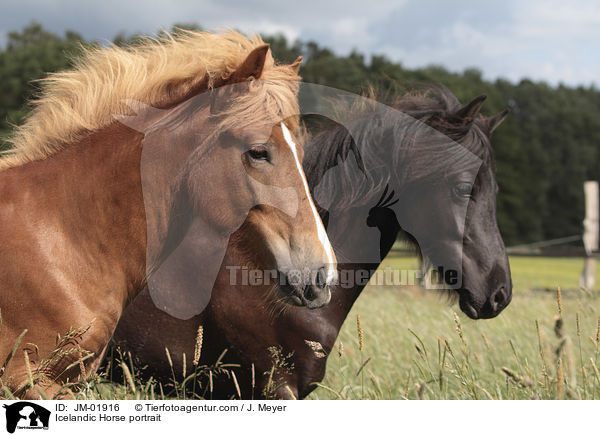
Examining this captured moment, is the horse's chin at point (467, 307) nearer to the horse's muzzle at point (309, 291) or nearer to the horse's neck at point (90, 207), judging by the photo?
the horse's muzzle at point (309, 291)

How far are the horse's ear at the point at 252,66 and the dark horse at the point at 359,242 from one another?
1030 mm

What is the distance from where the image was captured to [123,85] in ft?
8.02

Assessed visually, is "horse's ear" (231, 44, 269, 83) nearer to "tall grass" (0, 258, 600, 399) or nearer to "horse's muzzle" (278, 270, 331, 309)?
"horse's muzzle" (278, 270, 331, 309)

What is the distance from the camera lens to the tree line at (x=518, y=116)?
21.8 m

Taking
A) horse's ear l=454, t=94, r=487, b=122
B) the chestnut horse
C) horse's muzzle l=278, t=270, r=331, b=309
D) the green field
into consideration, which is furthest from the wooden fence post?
the chestnut horse

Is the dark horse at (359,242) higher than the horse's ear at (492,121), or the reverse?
the horse's ear at (492,121)

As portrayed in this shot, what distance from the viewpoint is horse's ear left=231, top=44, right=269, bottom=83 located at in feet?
7.11

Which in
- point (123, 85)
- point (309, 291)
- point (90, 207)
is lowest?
point (309, 291)

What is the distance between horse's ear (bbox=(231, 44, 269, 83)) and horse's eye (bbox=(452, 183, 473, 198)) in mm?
1644

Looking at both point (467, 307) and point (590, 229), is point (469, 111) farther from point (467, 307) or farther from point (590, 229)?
point (590, 229)

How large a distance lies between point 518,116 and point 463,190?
4543 centimetres

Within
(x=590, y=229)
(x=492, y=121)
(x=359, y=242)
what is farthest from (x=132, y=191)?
(x=590, y=229)

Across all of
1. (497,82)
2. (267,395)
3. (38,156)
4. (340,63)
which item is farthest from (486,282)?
(497,82)
